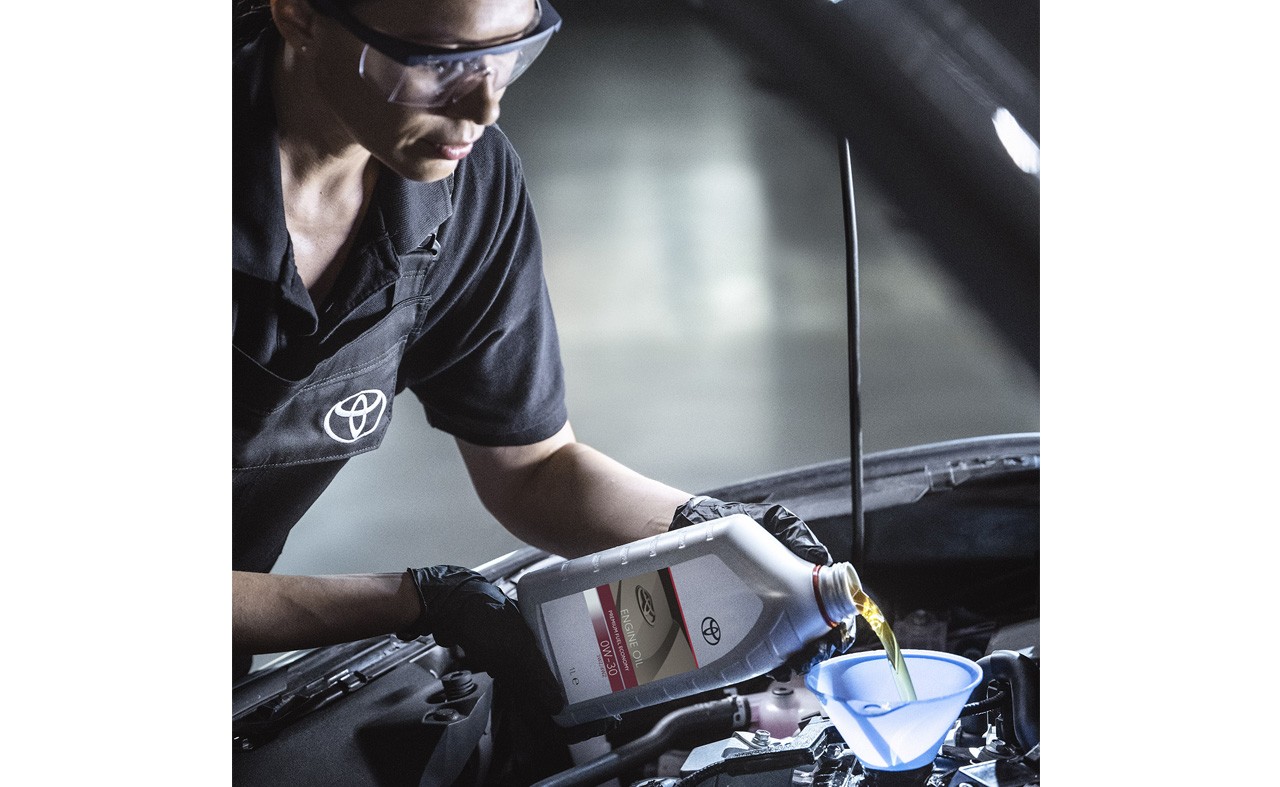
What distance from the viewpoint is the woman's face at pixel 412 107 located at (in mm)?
1236

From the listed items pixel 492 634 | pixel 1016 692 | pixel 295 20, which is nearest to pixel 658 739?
pixel 492 634

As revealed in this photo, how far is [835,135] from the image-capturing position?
1432 mm

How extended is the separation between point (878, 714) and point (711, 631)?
228 millimetres

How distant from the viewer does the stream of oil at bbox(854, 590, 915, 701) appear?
1.38 m

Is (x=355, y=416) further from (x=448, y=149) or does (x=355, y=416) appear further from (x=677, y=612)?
(x=677, y=612)

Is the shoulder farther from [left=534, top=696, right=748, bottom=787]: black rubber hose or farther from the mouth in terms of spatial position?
[left=534, top=696, right=748, bottom=787]: black rubber hose

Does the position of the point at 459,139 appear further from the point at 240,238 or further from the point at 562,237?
the point at 240,238

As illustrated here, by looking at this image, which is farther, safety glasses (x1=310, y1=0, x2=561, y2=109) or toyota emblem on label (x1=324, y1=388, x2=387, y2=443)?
toyota emblem on label (x1=324, y1=388, x2=387, y2=443)

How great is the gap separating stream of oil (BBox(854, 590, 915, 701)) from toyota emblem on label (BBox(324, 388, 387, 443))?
0.64 metres

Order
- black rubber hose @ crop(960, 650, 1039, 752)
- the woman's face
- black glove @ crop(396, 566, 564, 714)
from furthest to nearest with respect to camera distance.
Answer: black rubber hose @ crop(960, 650, 1039, 752), black glove @ crop(396, 566, 564, 714), the woman's face

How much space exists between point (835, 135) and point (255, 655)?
999 millimetres

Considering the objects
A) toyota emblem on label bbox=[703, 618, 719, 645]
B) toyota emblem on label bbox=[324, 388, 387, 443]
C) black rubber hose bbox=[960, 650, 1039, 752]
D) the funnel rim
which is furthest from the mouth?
black rubber hose bbox=[960, 650, 1039, 752]
